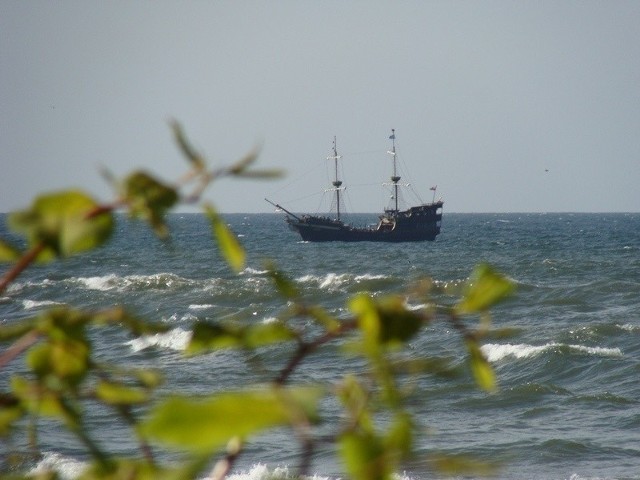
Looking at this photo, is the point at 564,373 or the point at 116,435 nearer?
the point at 116,435

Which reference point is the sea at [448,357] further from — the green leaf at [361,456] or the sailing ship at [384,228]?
the sailing ship at [384,228]

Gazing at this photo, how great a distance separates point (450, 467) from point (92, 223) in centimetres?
21

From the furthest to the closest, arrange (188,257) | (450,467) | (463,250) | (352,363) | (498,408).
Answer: (463,250) < (188,257) < (352,363) < (498,408) < (450,467)

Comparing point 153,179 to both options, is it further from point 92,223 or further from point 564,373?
point 564,373

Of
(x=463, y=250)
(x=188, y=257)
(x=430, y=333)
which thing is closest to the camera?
(x=430, y=333)

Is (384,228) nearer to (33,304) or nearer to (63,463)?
(33,304)

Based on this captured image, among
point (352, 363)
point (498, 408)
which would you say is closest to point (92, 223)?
point (498, 408)

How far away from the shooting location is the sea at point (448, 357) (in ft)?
25.6

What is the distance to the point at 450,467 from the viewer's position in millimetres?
361

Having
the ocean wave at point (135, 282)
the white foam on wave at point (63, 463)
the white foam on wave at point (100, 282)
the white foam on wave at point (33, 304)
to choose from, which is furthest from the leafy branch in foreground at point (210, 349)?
the white foam on wave at point (100, 282)

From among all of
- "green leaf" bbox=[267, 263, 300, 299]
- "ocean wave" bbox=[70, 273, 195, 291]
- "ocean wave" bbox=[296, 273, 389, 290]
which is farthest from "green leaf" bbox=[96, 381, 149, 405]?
"ocean wave" bbox=[70, 273, 195, 291]

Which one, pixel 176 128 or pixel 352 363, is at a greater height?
pixel 176 128

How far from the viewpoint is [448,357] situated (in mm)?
634

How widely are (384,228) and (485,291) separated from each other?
49337mm
